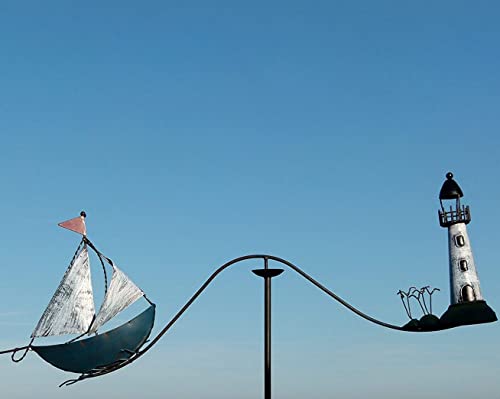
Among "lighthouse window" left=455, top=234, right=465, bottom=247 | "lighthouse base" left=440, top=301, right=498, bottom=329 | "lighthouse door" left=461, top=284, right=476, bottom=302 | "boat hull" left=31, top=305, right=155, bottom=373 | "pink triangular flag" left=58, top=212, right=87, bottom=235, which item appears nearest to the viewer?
"lighthouse base" left=440, top=301, right=498, bottom=329

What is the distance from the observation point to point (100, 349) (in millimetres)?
12570

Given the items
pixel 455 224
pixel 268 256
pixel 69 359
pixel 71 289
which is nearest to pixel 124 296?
pixel 71 289

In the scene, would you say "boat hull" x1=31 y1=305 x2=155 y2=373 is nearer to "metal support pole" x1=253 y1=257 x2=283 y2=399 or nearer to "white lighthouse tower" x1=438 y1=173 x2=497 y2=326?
"metal support pole" x1=253 y1=257 x2=283 y2=399

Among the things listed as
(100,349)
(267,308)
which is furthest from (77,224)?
(267,308)

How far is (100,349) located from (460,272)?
5.23 meters

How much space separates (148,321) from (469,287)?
4.77m

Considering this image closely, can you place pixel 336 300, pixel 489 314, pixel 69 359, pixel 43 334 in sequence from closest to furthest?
pixel 489 314
pixel 336 300
pixel 69 359
pixel 43 334

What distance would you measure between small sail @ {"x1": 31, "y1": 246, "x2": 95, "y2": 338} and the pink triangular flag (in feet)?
1.19

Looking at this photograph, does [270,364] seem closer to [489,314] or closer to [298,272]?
[298,272]

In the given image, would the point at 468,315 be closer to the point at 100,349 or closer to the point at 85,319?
the point at 100,349

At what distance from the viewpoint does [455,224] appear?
446 inches

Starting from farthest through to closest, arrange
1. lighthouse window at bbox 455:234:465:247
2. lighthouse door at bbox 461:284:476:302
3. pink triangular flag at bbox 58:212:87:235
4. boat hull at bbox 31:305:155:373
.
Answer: pink triangular flag at bbox 58:212:87:235 < boat hull at bbox 31:305:155:373 < lighthouse window at bbox 455:234:465:247 < lighthouse door at bbox 461:284:476:302

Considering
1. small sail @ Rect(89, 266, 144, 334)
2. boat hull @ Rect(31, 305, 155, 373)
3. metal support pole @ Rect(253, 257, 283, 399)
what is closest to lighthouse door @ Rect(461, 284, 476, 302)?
metal support pole @ Rect(253, 257, 283, 399)

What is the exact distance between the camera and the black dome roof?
11.3 metres
